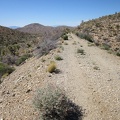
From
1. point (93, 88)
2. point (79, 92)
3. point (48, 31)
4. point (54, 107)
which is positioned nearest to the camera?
point (54, 107)

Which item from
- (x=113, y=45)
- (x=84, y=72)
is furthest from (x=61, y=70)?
(x=113, y=45)

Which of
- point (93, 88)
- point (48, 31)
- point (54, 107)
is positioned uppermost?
point (54, 107)

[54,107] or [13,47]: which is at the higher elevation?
[54,107]

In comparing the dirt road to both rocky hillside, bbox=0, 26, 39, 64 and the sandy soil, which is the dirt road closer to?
the sandy soil

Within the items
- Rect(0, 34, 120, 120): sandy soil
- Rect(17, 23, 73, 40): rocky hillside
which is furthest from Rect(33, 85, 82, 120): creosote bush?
Rect(17, 23, 73, 40): rocky hillside

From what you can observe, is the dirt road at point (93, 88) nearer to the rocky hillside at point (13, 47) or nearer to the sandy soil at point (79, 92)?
the sandy soil at point (79, 92)

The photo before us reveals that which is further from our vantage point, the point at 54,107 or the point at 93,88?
the point at 93,88

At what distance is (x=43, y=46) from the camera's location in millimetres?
22016

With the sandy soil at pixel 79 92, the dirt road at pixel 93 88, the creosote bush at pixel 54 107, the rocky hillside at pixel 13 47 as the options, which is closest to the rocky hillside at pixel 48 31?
the rocky hillside at pixel 13 47

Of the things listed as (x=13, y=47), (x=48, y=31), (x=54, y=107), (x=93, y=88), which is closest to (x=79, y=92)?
(x=93, y=88)

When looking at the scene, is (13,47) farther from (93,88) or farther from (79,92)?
(79,92)

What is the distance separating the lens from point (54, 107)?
23.2ft

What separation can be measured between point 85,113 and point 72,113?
19.2 inches

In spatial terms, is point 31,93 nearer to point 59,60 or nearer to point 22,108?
point 22,108
